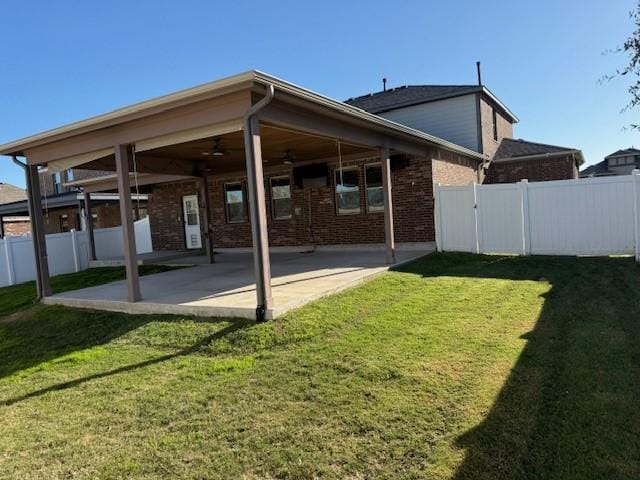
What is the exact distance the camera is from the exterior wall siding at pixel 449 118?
51.1 feet

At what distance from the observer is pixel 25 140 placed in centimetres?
787

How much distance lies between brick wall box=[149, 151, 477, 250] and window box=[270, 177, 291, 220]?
0.53ft

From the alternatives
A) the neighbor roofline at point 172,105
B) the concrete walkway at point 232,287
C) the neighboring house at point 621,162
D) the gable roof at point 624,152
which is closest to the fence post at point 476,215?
the concrete walkway at point 232,287

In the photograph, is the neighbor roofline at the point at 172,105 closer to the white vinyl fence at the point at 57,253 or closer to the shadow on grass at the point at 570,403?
→ the shadow on grass at the point at 570,403

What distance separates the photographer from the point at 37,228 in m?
8.47

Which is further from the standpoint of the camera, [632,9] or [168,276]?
[168,276]

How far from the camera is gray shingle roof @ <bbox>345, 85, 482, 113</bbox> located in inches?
623

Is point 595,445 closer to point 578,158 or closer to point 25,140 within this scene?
point 25,140

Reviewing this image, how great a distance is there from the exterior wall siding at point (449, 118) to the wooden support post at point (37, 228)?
12.2m

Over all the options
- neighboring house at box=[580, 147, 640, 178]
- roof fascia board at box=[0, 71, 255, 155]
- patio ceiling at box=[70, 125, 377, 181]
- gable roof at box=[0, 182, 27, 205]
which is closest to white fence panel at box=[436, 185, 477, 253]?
patio ceiling at box=[70, 125, 377, 181]

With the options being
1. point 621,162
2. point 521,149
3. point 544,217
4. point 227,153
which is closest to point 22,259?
point 227,153

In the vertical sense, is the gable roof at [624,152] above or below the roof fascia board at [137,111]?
above

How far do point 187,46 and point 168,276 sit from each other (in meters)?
6.94

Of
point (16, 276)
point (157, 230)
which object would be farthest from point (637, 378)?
point (157, 230)
